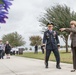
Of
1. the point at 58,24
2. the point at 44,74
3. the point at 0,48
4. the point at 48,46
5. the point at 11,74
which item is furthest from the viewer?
the point at 58,24

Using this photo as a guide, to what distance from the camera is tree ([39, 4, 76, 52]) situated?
178 feet

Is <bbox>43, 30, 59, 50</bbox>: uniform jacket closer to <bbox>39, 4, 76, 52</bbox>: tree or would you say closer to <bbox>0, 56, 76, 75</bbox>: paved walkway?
<bbox>0, 56, 76, 75</bbox>: paved walkway

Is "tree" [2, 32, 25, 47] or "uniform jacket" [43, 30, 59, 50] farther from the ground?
"tree" [2, 32, 25, 47]

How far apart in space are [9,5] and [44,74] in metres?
7.45

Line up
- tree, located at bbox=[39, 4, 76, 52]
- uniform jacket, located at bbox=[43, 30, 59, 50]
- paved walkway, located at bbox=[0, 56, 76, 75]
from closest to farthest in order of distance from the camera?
paved walkway, located at bbox=[0, 56, 76, 75]
uniform jacket, located at bbox=[43, 30, 59, 50]
tree, located at bbox=[39, 4, 76, 52]

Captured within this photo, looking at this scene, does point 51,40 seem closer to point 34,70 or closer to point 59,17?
point 34,70

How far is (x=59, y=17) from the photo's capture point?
181 feet

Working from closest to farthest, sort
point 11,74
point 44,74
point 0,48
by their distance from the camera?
point 44,74 < point 11,74 < point 0,48

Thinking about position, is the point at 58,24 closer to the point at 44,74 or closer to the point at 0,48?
the point at 0,48

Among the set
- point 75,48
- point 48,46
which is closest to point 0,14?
point 75,48

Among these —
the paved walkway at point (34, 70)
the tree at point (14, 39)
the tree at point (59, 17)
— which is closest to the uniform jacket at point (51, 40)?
the paved walkway at point (34, 70)

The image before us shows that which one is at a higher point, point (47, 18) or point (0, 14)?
point (47, 18)

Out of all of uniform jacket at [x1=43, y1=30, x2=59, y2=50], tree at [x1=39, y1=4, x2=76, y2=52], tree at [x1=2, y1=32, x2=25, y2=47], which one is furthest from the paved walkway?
tree at [x1=2, y1=32, x2=25, y2=47]

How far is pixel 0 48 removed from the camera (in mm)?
25516
